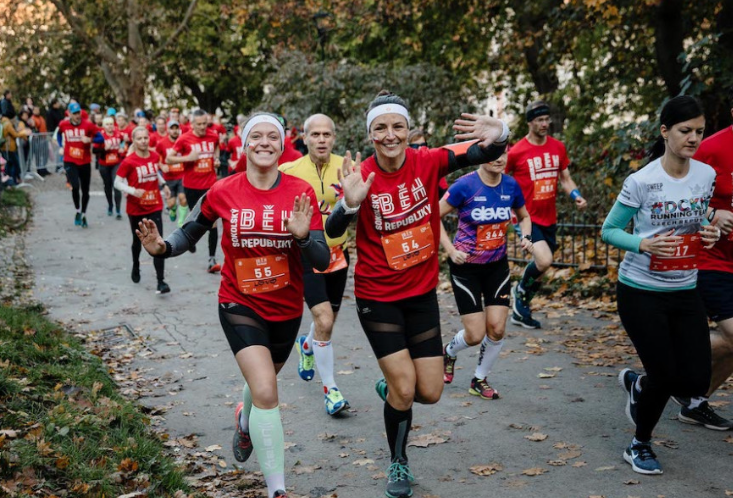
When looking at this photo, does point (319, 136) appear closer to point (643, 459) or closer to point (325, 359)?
point (325, 359)

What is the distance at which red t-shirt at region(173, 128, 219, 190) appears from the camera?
1291 centimetres

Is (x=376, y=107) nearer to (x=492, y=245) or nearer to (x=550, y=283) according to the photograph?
(x=492, y=245)

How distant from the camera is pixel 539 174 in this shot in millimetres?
9023

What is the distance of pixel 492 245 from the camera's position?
6742 millimetres

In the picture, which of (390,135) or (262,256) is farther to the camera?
(390,135)

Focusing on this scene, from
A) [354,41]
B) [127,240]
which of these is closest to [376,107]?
[127,240]

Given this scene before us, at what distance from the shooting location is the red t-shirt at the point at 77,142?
55.1ft

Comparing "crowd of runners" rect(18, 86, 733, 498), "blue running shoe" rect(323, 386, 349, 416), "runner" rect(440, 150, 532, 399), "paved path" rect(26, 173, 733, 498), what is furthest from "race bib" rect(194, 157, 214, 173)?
"crowd of runners" rect(18, 86, 733, 498)

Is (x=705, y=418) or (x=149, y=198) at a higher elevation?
(x=149, y=198)

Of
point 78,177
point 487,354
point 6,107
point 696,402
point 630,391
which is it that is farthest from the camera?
point 6,107

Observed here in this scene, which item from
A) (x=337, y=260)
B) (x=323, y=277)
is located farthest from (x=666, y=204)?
(x=337, y=260)

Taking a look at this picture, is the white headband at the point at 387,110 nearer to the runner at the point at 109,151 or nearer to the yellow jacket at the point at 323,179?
the yellow jacket at the point at 323,179

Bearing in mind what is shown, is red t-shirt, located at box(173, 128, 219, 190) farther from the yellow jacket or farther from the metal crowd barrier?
the metal crowd barrier

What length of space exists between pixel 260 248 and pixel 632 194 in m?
2.25
